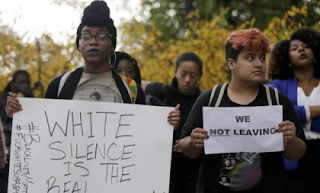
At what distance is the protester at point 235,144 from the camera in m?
3.92

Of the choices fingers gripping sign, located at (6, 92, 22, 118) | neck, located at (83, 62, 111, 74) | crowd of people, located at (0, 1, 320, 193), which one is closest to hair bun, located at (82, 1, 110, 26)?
crowd of people, located at (0, 1, 320, 193)

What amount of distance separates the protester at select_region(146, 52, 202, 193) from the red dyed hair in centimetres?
180

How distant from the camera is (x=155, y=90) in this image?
6293 millimetres

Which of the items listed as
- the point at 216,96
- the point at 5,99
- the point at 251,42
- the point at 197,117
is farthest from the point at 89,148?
the point at 5,99

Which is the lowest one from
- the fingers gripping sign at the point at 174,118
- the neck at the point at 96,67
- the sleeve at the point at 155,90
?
the fingers gripping sign at the point at 174,118

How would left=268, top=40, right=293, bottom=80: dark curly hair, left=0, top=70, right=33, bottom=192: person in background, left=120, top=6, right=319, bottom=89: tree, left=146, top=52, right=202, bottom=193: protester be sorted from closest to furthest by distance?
left=268, top=40, right=293, bottom=80: dark curly hair < left=146, top=52, right=202, bottom=193: protester < left=0, top=70, right=33, bottom=192: person in background < left=120, top=6, right=319, bottom=89: tree

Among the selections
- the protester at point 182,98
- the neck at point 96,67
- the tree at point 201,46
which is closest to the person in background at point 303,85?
the protester at point 182,98

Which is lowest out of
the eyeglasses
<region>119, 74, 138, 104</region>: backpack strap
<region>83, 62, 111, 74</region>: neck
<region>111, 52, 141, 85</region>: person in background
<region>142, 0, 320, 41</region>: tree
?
<region>119, 74, 138, 104</region>: backpack strap

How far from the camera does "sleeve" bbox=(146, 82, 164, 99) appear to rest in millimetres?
6230

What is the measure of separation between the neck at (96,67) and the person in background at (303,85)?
1690 mm

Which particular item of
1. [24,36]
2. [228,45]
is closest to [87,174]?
[228,45]

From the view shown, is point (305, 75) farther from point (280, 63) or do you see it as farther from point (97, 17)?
point (97, 17)

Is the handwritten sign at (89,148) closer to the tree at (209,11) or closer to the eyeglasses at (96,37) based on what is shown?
the eyeglasses at (96,37)

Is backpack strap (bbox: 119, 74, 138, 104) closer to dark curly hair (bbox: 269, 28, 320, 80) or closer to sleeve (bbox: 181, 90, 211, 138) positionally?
sleeve (bbox: 181, 90, 211, 138)
